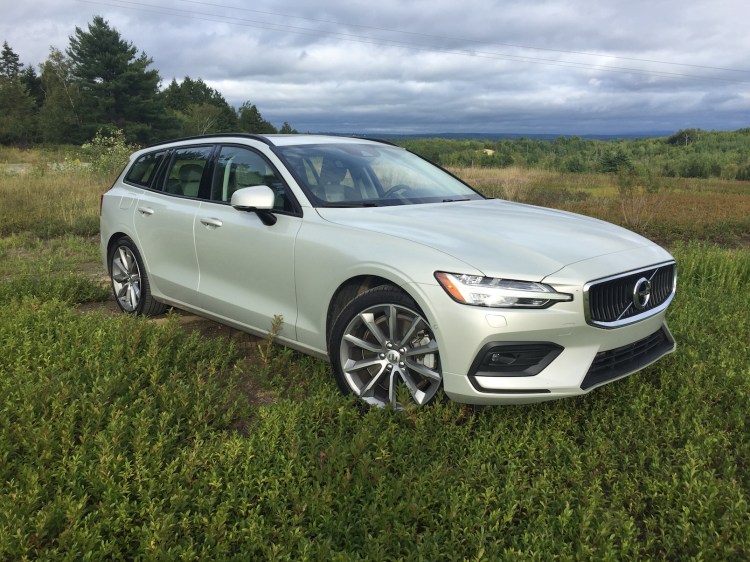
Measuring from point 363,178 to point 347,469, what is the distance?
2307 mm

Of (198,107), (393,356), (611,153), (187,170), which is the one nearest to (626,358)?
(393,356)

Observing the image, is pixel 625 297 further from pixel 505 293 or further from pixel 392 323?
pixel 392 323

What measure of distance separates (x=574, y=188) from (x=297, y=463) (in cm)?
2056

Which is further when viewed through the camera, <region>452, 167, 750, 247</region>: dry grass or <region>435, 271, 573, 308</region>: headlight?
<region>452, 167, 750, 247</region>: dry grass

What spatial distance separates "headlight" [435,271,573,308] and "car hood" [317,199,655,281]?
0.13 feet

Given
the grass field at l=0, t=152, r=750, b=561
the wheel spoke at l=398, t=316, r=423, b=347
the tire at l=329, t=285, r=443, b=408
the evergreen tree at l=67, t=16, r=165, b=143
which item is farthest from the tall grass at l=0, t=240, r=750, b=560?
the evergreen tree at l=67, t=16, r=165, b=143

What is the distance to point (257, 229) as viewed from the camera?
4234mm

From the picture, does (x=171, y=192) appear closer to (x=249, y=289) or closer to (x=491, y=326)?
(x=249, y=289)

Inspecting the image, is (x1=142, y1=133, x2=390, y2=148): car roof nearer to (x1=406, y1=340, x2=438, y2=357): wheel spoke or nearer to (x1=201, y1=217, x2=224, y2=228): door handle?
(x1=201, y1=217, x2=224, y2=228): door handle

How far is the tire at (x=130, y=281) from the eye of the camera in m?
5.52

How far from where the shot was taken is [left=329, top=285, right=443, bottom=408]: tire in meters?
3.37

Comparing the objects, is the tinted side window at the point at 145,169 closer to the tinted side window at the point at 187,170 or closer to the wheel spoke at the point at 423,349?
the tinted side window at the point at 187,170

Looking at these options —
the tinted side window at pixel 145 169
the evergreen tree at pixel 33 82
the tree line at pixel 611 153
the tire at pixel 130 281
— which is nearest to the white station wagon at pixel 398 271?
the tire at pixel 130 281

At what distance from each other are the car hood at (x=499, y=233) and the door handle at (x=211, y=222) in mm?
987
